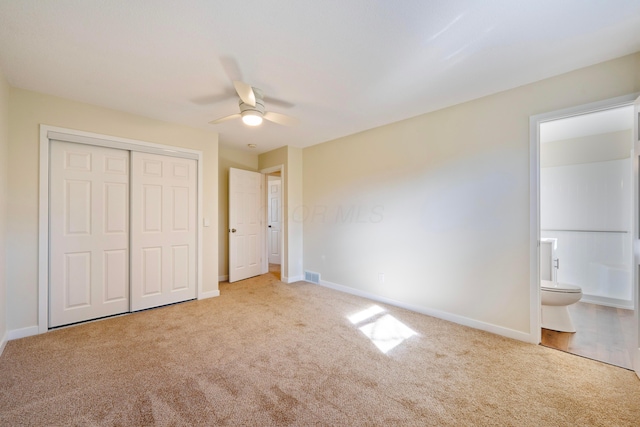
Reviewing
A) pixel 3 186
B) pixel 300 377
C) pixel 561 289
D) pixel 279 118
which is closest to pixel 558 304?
pixel 561 289

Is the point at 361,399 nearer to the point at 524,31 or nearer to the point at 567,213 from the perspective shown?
the point at 524,31

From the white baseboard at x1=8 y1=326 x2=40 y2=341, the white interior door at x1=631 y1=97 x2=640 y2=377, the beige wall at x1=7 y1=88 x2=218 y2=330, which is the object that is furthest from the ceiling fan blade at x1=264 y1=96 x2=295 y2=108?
the white baseboard at x1=8 y1=326 x2=40 y2=341

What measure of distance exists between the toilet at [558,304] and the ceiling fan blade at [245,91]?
3.43 metres

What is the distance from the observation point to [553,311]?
8.88 ft

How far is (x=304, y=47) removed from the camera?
1889mm

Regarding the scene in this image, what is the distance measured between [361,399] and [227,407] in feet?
2.78

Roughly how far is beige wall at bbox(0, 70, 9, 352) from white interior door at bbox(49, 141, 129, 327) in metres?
0.30

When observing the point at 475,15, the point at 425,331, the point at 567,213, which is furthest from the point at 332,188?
the point at 567,213

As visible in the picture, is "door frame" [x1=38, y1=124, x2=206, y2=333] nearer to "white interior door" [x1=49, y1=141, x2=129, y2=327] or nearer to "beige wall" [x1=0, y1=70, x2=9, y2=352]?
"white interior door" [x1=49, y1=141, x2=129, y2=327]

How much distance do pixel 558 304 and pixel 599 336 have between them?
379mm

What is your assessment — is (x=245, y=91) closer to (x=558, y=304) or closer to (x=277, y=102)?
(x=277, y=102)

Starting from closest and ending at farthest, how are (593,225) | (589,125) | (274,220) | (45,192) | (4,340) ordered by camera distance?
(4,340) < (45,192) < (589,125) < (593,225) < (274,220)

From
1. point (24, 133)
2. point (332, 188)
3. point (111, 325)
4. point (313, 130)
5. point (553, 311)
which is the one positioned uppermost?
point (313, 130)

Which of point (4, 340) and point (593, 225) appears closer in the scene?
point (4, 340)
